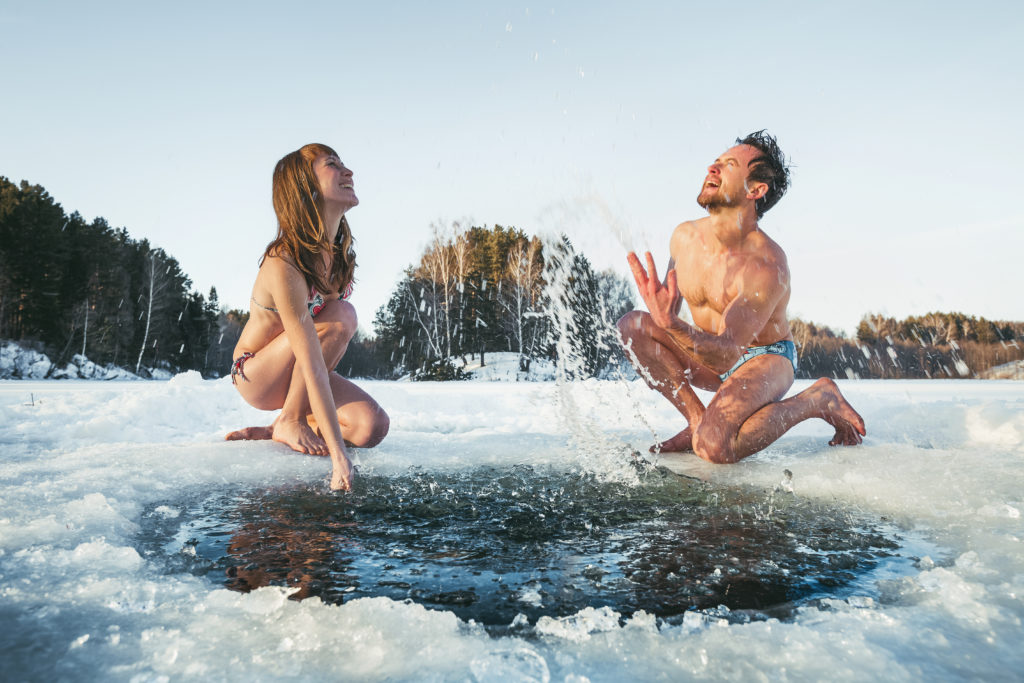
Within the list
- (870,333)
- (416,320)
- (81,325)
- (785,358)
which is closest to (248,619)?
(785,358)

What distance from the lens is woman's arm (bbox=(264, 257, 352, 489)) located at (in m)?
2.38

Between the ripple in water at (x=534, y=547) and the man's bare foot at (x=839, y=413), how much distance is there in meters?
1.13

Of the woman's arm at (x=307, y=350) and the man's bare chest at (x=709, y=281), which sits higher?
the man's bare chest at (x=709, y=281)

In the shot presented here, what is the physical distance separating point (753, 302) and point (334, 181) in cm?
222

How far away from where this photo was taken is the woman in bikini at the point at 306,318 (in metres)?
2.63

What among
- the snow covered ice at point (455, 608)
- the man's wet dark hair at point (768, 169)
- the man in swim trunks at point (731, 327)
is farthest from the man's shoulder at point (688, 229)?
the snow covered ice at point (455, 608)

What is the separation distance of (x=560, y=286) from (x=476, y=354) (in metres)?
22.8

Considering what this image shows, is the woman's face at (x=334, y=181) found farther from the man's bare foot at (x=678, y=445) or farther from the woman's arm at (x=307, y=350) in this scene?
the man's bare foot at (x=678, y=445)

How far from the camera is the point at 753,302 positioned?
3137 millimetres

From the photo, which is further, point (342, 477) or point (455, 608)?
point (342, 477)

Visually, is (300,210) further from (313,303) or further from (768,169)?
(768,169)

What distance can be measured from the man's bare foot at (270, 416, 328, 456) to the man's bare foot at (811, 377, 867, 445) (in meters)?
2.69

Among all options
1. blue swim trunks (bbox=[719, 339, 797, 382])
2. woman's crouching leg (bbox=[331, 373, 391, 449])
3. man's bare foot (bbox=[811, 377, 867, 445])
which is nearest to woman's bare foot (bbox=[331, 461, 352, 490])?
woman's crouching leg (bbox=[331, 373, 391, 449])

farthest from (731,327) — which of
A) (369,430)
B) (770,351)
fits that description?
(369,430)
